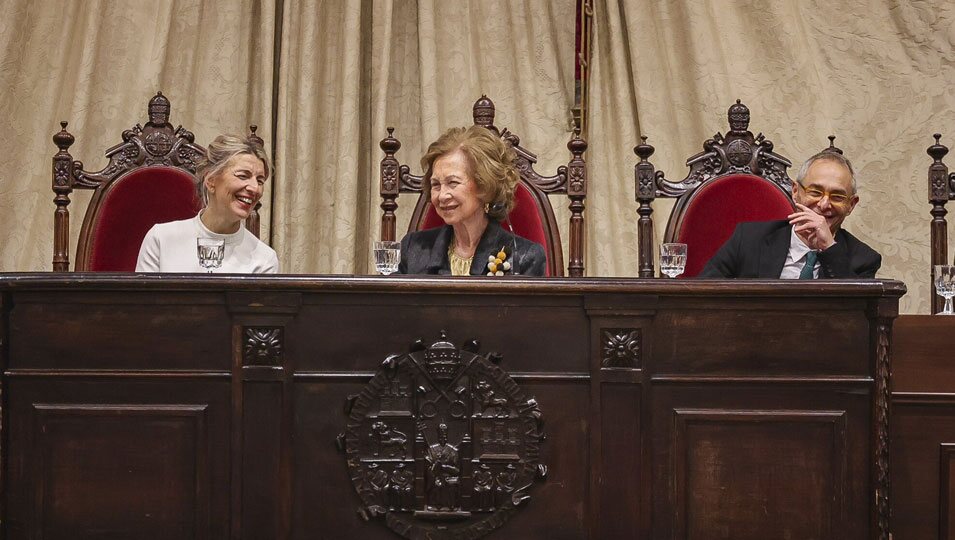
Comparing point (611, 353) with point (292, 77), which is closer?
point (611, 353)

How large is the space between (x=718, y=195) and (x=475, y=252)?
0.85 metres

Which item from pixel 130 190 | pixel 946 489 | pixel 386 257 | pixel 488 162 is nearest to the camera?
pixel 946 489

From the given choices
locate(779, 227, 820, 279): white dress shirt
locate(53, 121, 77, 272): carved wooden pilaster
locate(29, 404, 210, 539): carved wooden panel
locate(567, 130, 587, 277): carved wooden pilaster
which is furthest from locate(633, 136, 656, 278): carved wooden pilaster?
locate(53, 121, 77, 272): carved wooden pilaster

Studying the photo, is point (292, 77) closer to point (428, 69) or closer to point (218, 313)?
point (428, 69)

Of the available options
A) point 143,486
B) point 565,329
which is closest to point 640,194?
point 565,329

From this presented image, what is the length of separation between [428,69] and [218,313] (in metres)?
2.16

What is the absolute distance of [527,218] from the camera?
2.99 metres

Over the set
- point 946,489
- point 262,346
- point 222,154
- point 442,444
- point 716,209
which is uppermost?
point 222,154

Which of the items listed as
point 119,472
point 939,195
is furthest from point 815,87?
Answer: point 119,472

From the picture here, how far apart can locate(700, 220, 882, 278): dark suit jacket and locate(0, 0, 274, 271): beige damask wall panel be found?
1.96 meters

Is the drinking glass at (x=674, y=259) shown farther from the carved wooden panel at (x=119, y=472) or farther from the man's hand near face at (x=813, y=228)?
the carved wooden panel at (x=119, y=472)

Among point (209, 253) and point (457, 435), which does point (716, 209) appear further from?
point (209, 253)

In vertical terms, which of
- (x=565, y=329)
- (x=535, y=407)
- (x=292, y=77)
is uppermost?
(x=292, y=77)

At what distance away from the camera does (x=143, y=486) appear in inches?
75.4
